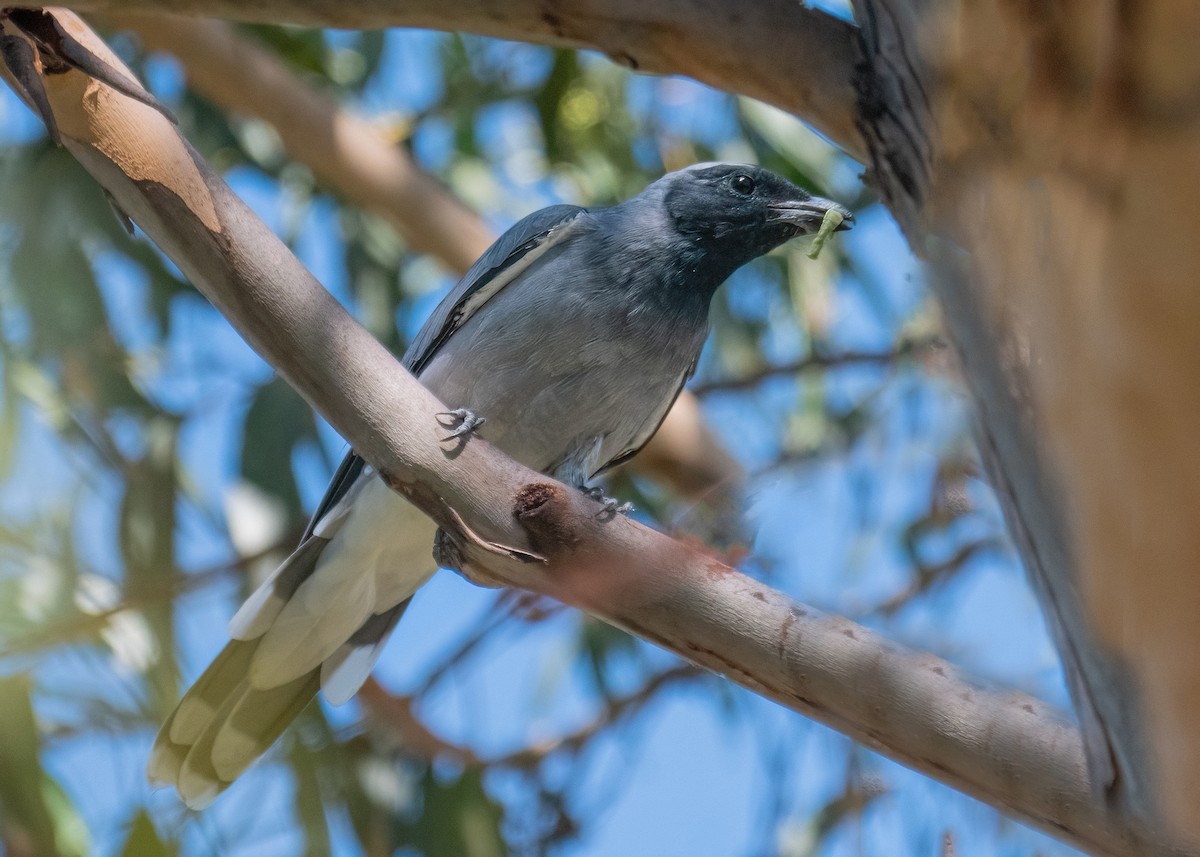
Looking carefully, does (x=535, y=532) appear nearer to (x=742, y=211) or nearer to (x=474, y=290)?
(x=474, y=290)

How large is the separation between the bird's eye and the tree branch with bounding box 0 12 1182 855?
6.01 ft

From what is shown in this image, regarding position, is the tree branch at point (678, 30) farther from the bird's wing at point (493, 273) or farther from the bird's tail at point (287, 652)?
the bird's tail at point (287, 652)

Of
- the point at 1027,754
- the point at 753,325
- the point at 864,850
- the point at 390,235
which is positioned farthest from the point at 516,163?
the point at 1027,754

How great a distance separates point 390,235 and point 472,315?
166 centimetres

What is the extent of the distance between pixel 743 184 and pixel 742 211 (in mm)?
103

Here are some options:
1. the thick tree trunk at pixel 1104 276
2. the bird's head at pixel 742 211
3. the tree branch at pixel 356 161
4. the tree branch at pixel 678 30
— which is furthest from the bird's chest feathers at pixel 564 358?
the thick tree trunk at pixel 1104 276

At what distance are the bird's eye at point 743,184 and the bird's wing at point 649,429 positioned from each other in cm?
51

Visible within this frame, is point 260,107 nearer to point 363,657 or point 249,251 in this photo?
point 363,657

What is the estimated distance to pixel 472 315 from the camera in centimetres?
336

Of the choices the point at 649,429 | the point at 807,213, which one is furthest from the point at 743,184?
the point at 649,429

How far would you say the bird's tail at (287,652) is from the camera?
3.15 m

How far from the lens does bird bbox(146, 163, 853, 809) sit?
3.13 meters

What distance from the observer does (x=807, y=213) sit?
344 cm

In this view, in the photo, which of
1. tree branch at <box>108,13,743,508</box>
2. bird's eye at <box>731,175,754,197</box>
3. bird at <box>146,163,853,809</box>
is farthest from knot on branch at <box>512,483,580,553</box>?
tree branch at <box>108,13,743,508</box>
